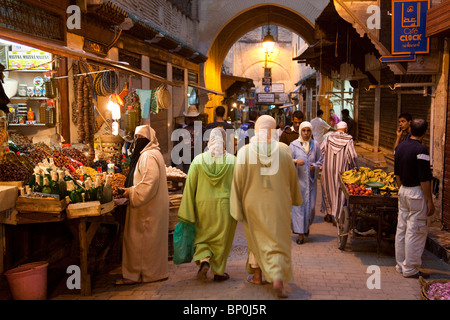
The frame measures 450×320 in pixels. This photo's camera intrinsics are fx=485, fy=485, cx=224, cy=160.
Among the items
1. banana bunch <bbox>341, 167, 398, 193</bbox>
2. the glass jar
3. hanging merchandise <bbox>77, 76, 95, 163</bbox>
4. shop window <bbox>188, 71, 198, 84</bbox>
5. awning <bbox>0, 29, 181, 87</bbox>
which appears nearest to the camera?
awning <bbox>0, 29, 181, 87</bbox>

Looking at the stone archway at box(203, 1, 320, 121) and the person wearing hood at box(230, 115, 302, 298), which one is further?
the stone archway at box(203, 1, 320, 121)

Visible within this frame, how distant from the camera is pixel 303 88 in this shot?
3272 centimetres

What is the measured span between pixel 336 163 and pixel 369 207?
5.27 ft

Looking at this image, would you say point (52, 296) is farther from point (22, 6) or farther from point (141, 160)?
point (22, 6)

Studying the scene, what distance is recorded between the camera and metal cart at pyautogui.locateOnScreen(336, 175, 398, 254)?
6.11 m

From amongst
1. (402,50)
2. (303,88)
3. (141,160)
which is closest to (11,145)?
(141,160)

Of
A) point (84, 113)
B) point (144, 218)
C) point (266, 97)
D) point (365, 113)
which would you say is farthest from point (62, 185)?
point (266, 97)

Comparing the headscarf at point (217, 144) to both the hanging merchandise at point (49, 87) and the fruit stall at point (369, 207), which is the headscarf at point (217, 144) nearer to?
the fruit stall at point (369, 207)

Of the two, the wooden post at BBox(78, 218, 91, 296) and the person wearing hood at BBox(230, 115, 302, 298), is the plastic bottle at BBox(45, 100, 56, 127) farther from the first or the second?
the person wearing hood at BBox(230, 115, 302, 298)

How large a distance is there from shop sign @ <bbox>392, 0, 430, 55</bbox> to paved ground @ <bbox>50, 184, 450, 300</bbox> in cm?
310

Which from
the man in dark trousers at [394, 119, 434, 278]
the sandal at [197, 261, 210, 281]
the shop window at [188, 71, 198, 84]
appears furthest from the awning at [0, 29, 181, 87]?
the shop window at [188, 71, 198, 84]

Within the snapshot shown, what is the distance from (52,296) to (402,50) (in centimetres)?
616

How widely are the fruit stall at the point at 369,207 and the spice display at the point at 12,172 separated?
12.5ft

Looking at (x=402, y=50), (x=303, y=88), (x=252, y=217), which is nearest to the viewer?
(x=252, y=217)
